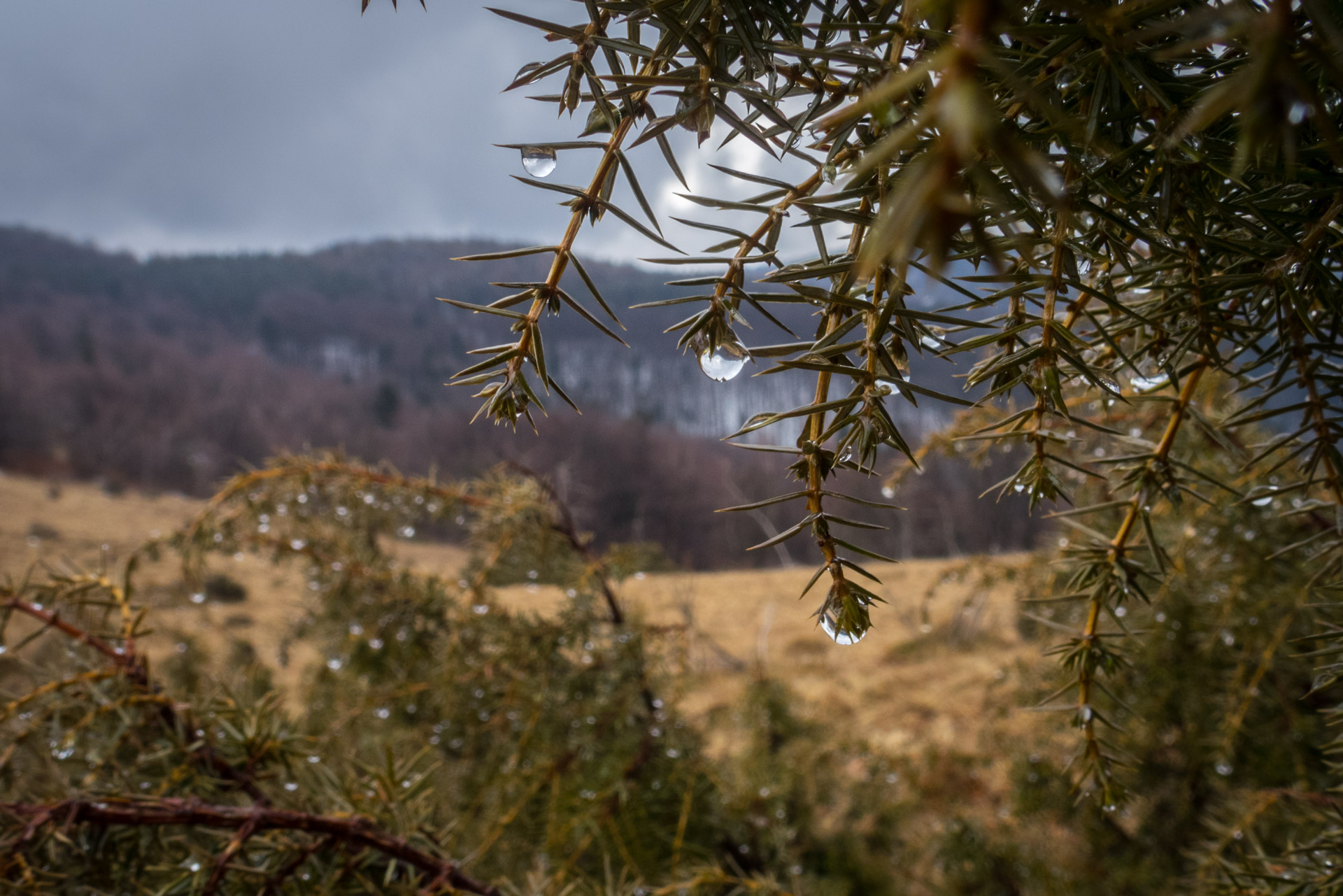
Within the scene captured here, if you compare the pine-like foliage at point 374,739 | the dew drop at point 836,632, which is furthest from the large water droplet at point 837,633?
the pine-like foliage at point 374,739

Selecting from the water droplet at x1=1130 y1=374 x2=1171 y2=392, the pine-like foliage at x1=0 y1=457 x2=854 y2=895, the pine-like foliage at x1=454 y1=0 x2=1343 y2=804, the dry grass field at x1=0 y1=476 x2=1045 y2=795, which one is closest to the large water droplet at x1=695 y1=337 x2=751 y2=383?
the pine-like foliage at x1=454 y1=0 x2=1343 y2=804

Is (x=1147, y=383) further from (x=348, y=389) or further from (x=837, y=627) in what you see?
(x=348, y=389)

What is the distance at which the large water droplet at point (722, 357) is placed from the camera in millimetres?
160

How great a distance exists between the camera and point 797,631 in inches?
134

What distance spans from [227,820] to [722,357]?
0.33 metres

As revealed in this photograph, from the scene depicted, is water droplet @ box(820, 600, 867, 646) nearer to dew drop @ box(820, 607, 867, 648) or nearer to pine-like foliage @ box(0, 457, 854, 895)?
dew drop @ box(820, 607, 867, 648)

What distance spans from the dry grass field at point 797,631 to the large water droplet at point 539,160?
45 cm

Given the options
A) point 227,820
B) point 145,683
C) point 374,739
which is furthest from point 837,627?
point 374,739

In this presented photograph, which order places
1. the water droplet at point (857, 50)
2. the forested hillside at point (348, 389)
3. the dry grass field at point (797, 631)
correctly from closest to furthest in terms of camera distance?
the water droplet at point (857, 50)
the dry grass field at point (797, 631)
the forested hillside at point (348, 389)

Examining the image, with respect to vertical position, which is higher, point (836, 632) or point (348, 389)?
point (348, 389)

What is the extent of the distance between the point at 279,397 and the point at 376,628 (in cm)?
1302

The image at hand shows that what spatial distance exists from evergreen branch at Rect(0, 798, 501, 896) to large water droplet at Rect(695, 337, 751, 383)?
12.0 inches

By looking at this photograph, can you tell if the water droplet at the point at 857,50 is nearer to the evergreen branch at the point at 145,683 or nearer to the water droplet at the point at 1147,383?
the water droplet at the point at 1147,383

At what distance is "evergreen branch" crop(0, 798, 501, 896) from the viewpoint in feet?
1.01
